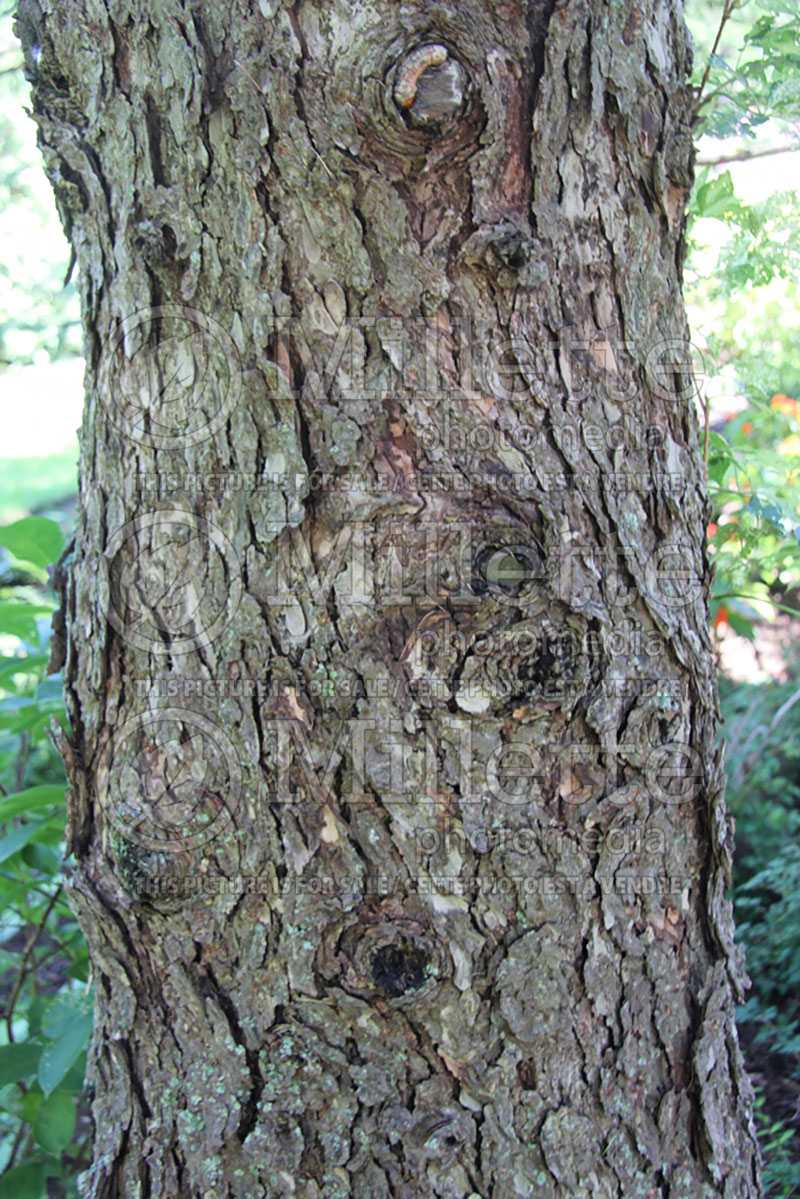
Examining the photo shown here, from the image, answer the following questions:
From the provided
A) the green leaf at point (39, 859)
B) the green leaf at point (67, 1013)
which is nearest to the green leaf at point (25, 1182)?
the green leaf at point (67, 1013)

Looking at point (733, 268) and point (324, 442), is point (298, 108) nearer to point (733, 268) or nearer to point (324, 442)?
point (324, 442)

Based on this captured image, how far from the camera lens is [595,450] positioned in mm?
1146

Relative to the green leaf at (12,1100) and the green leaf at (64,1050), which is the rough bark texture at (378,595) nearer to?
the green leaf at (64,1050)

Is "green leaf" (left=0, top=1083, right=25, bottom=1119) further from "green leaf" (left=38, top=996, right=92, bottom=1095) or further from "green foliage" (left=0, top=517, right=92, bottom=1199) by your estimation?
"green leaf" (left=38, top=996, right=92, bottom=1095)

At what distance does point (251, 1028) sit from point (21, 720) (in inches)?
33.7

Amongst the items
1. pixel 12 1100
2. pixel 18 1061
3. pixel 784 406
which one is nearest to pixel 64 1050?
pixel 18 1061

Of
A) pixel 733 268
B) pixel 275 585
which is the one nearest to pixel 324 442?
pixel 275 585

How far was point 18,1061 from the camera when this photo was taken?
158cm

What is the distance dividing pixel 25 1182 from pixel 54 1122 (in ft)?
0.74

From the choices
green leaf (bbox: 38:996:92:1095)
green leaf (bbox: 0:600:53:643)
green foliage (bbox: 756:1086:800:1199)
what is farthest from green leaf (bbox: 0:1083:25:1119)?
green foliage (bbox: 756:1086:800:1199)

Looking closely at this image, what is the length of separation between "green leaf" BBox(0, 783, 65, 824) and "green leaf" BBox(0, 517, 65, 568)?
18.6 inches

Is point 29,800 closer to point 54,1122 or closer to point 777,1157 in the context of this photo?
point 54,1122

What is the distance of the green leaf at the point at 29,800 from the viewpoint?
1514 mm

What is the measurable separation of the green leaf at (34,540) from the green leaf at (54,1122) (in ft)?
3.47
